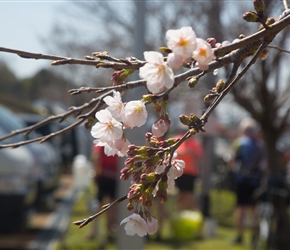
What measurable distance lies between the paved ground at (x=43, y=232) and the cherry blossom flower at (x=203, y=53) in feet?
30.2

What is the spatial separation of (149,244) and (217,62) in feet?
30.7

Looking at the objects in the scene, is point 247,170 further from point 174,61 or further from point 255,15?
point 174,61

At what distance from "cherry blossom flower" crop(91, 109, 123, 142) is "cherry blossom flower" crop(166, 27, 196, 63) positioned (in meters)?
0.30

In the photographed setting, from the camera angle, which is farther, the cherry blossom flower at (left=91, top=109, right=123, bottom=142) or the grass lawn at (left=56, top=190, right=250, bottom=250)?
the grass lawn at (left=56, top=190, right=250, bottom=250)

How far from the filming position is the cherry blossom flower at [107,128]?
1.84 metres

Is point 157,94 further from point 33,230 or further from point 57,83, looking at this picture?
point 57,83

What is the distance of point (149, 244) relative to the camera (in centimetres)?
1100

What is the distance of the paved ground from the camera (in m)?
11.0

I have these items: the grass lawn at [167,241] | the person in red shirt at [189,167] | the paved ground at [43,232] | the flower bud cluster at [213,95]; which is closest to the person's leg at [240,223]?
the grass lawn at [167,241]

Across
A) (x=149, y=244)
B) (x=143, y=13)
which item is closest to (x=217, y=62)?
(x=143, y=13)

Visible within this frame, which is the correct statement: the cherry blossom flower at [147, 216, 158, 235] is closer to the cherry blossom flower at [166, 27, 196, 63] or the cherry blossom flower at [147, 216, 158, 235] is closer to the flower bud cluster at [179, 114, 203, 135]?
the flower bud cluster at [179, 114, 203, 135]

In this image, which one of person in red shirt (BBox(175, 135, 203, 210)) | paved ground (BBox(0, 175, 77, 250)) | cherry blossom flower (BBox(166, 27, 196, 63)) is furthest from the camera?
person in red shirt (BBox(175, 135, 203, 210))

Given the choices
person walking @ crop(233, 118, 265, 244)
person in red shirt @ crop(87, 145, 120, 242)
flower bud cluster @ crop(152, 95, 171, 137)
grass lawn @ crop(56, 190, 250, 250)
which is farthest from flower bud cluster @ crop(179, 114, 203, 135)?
person walking @ crop(233, 118, 265, 244)

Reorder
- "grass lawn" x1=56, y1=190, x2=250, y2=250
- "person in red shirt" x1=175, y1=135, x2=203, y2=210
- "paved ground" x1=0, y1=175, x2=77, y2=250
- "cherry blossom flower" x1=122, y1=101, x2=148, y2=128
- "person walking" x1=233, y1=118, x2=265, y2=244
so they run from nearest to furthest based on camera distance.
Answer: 1. "cherry blossom flower" x1=122, y1=101, x2=148, y2=128
2. "grass lawn" x1=56, y1=190, x2=250, y2=250
3. "paved ground" x1=0, y1=175, x2=77, y2=250
4. "person walking" x1=233, y1=118, x2=265, y2=244
5. "person in red shirt" x1=175, y1=135, x2=203, y2=210
